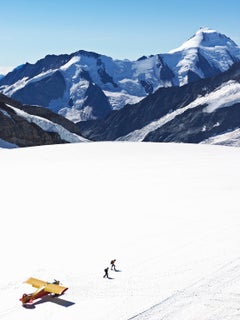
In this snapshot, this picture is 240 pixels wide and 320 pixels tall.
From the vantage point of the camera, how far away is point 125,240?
25.2 meters

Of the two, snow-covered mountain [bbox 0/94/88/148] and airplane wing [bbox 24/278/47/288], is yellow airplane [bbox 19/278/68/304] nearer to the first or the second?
airplane wing [bbox 24/278/47/288]

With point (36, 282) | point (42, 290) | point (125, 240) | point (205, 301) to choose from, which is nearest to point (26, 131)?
point (125, 240)

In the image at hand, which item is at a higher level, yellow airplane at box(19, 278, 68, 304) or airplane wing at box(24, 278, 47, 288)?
airplane wing at box(24, 278, 47, 288)

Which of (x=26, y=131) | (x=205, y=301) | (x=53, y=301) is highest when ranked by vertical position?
(x=26, y=131)

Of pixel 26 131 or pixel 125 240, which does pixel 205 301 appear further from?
pixel 26 131

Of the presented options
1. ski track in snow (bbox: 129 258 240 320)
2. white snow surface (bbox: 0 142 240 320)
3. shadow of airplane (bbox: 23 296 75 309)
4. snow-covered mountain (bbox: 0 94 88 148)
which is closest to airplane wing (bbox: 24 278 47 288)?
white snow surface (bbox: 0 142 240 320)

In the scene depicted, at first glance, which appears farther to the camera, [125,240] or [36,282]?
[125,240]

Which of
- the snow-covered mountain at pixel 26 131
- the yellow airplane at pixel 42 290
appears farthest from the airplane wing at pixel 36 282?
the snow-covered mountain at pixel 26 131

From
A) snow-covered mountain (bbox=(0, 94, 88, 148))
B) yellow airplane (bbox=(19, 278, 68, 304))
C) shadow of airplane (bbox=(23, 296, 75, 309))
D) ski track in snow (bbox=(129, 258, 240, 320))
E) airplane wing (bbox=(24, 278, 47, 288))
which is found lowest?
ski track in snow (bbox=(129, 258, 240, 320))

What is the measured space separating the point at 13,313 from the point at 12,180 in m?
25.3

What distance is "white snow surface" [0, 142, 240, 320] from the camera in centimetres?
1816

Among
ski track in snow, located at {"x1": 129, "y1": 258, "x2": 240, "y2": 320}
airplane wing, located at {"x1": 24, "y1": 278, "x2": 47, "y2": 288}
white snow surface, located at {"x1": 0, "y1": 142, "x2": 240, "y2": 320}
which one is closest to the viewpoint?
ski track in snow, located at {"x1": 129, "y1": 258, "x2": 240, "y2": 320}

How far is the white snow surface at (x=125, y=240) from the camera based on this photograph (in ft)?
59.6

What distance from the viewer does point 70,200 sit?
34.3m
